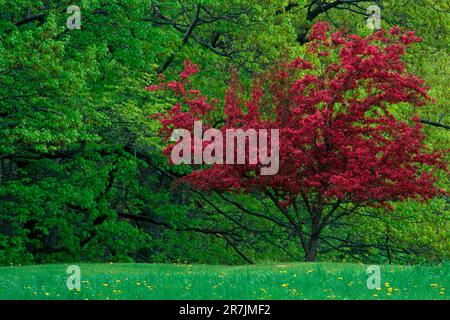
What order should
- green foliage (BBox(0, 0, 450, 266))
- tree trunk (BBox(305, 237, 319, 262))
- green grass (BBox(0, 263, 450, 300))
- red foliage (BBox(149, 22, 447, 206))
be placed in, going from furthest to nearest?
1. tree trunk (BBox(305, 237, 319, 262))
2. green foliage (BBox(0, 0, 450, 266))
3. red foliage (BBox(149, 22, 447, 206))
4. green grass (BBox(0, 263, 450, 300))

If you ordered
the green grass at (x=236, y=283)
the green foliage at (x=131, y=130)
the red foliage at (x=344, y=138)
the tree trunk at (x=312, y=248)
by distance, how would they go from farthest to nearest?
the tree trunk at (x=312, y=248) < the green foliage at (x=131, y=130) < the red foliage at (x=344, y=138) < the green grass at (x=236, y=283)

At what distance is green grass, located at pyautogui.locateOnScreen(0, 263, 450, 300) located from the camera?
13.3m

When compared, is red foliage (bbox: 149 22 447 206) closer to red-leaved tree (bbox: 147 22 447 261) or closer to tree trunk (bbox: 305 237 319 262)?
red-leaved tree (bbox: 147 22 447 261)

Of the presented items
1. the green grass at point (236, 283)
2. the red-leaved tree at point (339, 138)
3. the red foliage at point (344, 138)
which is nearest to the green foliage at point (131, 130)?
the red-leaved tree at point (339, 138)

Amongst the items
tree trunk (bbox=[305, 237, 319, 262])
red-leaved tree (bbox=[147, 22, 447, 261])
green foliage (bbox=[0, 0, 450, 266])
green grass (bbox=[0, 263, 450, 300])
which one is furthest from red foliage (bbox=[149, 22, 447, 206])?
green foliage (bbox=[0, 0, 450, 266])

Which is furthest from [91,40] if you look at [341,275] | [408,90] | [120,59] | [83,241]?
[341,275]

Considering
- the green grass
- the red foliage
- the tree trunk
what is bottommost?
the green grass

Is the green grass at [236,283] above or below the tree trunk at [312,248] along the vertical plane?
below

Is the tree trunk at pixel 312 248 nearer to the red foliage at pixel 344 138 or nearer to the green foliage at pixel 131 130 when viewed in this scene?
the red foliage at pixel 344 138

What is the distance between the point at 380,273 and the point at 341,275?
72 cm

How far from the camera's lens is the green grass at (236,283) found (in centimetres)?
1329

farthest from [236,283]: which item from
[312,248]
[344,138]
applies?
[312,248]

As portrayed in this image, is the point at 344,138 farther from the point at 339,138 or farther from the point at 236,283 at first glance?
the point at 236,283
